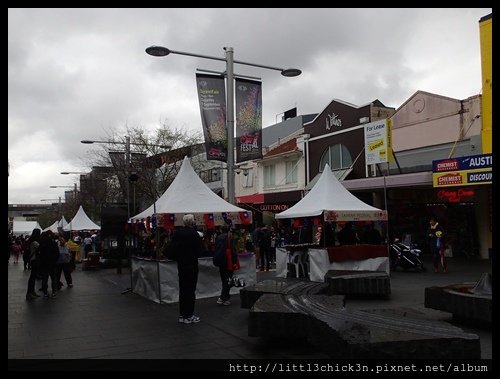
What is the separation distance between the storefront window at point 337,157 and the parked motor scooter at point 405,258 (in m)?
10.3

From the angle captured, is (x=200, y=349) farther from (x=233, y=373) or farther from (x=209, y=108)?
(x=209, y=108)

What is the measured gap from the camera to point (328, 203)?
14.4m

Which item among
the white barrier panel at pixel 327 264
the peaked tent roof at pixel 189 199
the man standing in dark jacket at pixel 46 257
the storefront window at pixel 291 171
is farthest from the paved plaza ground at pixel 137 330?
the storefront window at pixel 291 171

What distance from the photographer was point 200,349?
6.59 m

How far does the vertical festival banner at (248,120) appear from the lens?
13.9 meters

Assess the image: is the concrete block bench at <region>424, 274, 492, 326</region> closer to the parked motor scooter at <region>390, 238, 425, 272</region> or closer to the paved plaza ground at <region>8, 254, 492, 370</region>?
the paved plaza ground at <region>8, 254, 492, 370</region>

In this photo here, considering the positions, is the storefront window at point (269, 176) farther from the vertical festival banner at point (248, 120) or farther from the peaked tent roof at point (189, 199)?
the peaked tent roof at point (189, 199)

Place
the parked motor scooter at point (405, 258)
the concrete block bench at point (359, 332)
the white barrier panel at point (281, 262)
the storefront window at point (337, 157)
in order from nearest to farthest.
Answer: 1. the concrete block bench at point (359, 332)
2. the white barrier panel at point (281, 262)
3. the parked motor scooter at point (405, 258)
4. the storefront window at point (337, 157)

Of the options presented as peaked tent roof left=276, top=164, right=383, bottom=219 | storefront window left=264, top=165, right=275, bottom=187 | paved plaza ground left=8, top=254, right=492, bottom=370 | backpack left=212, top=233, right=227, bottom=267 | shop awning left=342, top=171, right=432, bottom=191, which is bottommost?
paved plaza ground left=8, top=254, right=492, bottom=370

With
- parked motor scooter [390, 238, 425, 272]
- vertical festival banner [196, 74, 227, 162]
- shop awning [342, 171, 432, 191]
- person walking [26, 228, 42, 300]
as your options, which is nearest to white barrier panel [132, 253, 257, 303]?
person walking [26, 228, 42, 300]

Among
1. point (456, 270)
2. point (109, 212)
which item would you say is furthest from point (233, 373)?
point (109, 212)

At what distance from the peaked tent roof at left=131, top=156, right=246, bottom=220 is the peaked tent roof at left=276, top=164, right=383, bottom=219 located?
8.10 ft

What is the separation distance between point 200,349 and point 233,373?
49.5 inches

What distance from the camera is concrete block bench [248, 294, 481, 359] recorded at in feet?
17.1
